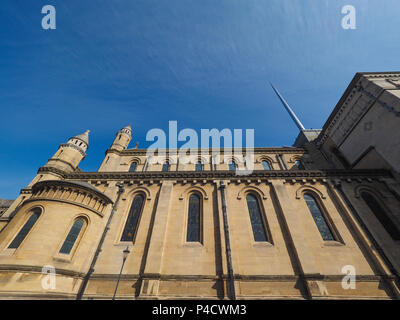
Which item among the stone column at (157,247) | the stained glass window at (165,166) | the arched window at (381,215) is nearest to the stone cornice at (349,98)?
the arched window at (381,215)

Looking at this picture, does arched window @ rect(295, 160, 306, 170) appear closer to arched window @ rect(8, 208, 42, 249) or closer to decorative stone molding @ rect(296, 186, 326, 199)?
decorative stone molding @ rect(296, 186, 326, 199)

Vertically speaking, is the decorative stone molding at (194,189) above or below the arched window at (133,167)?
below

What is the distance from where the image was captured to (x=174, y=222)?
14.0m

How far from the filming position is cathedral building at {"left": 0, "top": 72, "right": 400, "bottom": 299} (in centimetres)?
1084

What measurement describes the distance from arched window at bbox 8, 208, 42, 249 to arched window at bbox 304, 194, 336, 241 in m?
21.6

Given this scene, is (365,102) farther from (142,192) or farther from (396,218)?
(142,192)

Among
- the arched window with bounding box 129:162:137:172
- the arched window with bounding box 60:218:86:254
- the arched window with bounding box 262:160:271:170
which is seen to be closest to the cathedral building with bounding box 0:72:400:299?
the arched window with bounding box 60:218:86:254

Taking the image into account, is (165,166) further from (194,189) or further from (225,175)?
(225,175)

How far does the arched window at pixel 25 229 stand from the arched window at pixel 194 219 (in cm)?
1115

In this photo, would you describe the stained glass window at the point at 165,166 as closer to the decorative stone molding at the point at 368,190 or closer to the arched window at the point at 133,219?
the arched window at the point at 133,219

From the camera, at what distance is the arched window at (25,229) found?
11.5 m

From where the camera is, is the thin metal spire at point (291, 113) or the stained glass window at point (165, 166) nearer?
the stained glass window at point (165, 166)

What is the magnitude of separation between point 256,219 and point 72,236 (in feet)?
46.2

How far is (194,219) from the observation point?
47.7 ft
